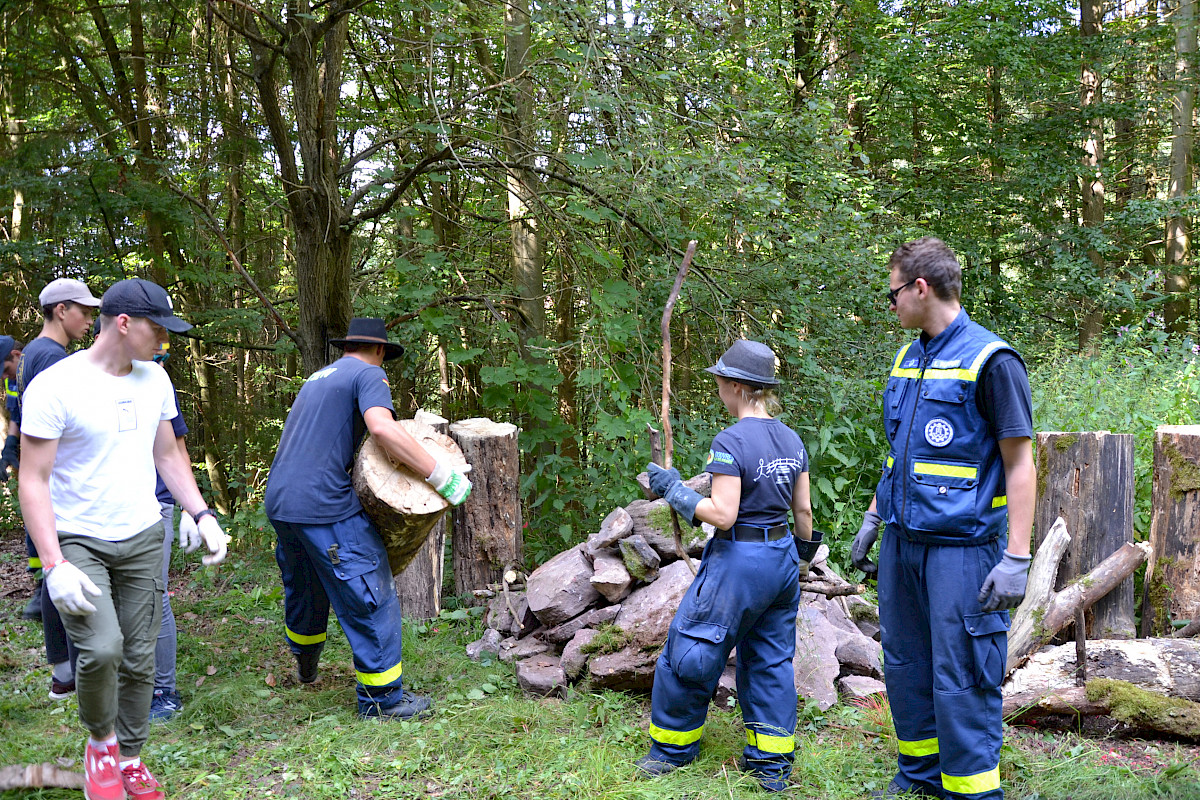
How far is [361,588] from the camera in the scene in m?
3.94

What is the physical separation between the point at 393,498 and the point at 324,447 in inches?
17.6

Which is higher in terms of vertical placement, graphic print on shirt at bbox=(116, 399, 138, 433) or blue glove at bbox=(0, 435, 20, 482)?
graphic print on shirt at bbox=(116, 399, 138, 433)

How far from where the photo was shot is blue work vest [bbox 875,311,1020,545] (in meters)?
2.90

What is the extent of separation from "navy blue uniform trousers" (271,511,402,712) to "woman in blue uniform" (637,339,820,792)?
4.73ft

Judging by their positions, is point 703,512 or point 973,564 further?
point 703,512

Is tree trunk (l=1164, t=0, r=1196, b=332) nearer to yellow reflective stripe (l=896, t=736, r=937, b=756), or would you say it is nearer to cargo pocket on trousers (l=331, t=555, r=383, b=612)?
yellow reflective stripe (l=896, t=736, r=937, b=756)

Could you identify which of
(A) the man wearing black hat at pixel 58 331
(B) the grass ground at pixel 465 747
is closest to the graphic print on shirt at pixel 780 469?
(B) the grass ground at pixel 465 747

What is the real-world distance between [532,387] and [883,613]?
4294 millimetres

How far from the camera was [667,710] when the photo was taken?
339cm

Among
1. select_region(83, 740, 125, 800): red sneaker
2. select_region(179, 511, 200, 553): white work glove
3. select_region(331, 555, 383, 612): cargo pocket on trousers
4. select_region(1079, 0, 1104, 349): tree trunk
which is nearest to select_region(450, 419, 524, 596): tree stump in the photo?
select_region(331, 555, 383, 612): cargo pocket on trousers

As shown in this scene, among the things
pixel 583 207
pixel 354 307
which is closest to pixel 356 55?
pixel 354 307

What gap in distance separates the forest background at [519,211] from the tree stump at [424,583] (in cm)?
94

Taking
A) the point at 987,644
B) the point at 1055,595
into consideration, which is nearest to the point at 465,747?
the point at 987,644

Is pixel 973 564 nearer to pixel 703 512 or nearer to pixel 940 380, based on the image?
pixel 940 380
